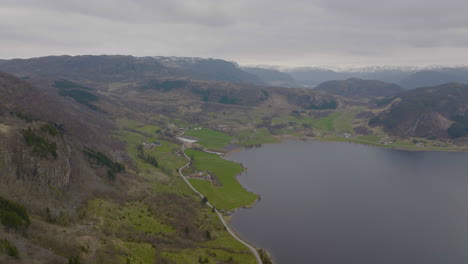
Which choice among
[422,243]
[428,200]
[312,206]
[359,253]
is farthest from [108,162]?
[428,200]

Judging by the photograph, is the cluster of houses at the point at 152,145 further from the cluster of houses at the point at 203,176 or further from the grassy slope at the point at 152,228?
the grassy slope at the point at 152,228

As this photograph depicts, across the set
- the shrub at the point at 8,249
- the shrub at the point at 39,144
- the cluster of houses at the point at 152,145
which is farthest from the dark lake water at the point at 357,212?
the shrub at the point at 39,144

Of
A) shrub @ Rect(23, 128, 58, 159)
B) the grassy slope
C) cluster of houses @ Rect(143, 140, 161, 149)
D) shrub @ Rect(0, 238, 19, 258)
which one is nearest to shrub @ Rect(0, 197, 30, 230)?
shrub @ Rect(0, 238, 19, 258)

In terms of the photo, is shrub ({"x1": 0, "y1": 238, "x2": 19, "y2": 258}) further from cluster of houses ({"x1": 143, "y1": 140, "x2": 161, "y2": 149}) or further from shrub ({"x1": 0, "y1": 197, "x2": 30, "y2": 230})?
cluster of houses ({"x1": 143, "y1": 140, "x2": 161, "y2": 149})

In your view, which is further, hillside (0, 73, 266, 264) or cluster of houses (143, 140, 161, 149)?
cluster of houses (143, 140, 161, 149)

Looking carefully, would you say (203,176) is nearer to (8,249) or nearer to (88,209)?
(88,209)
